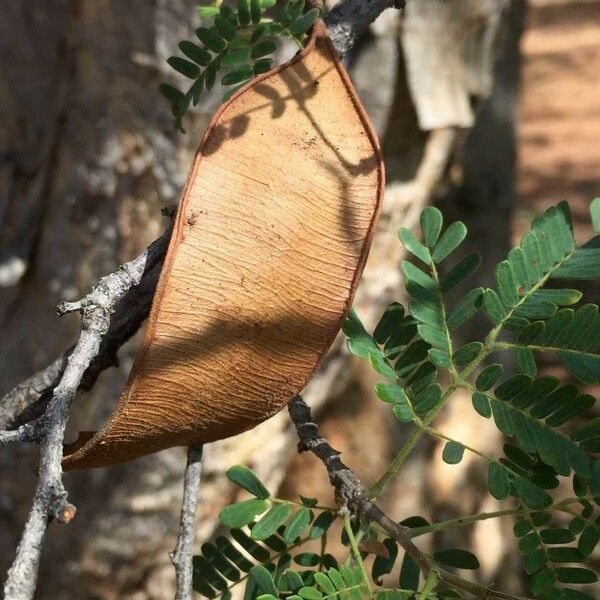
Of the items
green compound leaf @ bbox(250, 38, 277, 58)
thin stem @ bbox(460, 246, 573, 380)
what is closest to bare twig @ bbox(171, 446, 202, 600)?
thin stem @ bbox(460, 246, 573, 380)

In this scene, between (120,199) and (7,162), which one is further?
(7,162)

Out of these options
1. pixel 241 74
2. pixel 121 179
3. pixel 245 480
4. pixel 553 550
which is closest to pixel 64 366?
pixel 245 480

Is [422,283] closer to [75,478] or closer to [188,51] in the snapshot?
[188,51]

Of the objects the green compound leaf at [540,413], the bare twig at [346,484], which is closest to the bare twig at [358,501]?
the bare twig at [346,484]

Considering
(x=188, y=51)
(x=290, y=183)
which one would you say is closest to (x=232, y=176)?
(x=290, y=183)

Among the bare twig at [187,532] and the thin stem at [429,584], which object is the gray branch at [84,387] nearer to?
the bare twig at [187,532]
